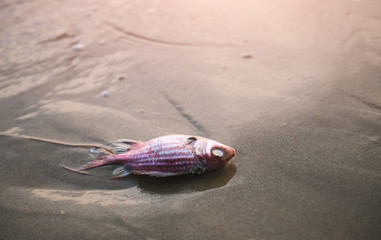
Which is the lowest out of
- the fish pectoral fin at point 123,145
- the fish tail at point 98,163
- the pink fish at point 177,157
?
the fish tail at point 98,163

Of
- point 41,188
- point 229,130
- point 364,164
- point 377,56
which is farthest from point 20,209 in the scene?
point 377,56

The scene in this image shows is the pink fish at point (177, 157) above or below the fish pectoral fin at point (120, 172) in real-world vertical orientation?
above

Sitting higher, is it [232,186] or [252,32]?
[252,32]

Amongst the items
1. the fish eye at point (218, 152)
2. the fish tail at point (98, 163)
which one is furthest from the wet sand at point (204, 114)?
the fish eye at point (218, 152)

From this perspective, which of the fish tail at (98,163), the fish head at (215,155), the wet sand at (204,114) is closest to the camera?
the wet sand at (204,114)

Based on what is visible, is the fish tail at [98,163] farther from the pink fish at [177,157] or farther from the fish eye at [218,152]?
the fish eye at [218,152]

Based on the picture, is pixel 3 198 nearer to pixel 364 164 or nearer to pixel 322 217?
pixel 322 217
